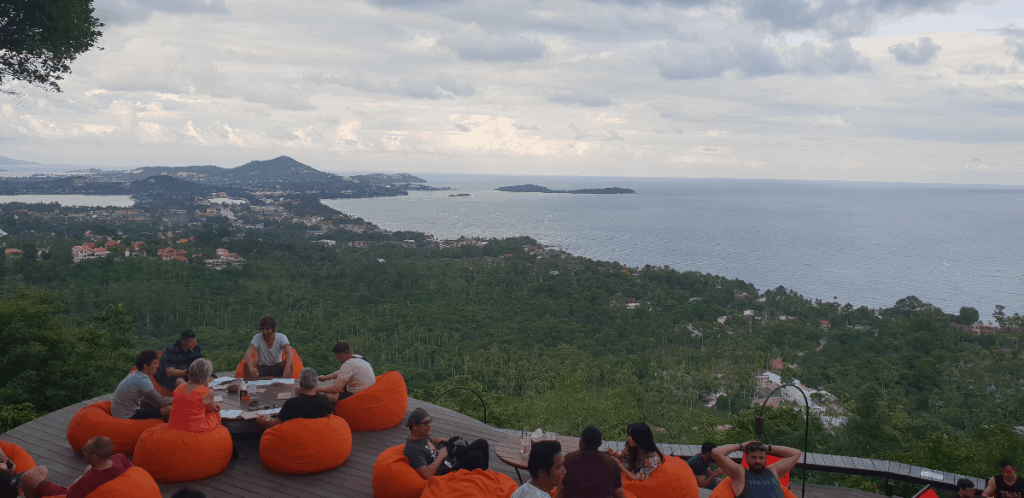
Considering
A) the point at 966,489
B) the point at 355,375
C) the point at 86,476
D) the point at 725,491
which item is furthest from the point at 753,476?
the point at 86,476

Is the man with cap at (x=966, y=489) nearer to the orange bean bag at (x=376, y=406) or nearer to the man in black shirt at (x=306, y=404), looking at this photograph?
the orange bean bag at (x=376, y=406)

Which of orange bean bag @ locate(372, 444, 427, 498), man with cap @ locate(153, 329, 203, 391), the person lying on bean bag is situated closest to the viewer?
orange bean bag @ locate(372, 444, 427, 498)

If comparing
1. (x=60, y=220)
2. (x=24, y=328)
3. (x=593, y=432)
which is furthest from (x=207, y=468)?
(x=60, y=220)

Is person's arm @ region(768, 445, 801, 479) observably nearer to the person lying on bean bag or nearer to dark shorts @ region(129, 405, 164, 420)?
the person lying on bean bag

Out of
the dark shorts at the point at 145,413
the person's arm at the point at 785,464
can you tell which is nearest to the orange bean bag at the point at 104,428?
the dark shorts at the point at 145,413

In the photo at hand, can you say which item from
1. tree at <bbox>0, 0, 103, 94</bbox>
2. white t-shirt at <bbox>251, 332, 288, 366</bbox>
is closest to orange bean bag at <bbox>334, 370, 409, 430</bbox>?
white t-shirt at <bbox>251, 332, 288, 366</bbox>

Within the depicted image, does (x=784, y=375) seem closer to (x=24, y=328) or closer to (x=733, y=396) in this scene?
(x=733, y=396)

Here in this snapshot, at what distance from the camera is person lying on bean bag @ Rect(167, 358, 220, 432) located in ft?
15.6

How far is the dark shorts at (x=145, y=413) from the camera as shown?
17.6ft

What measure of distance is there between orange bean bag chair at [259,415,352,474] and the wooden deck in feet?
0.33

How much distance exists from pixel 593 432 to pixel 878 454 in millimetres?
7862

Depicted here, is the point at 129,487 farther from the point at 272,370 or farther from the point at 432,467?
the point at 272,370

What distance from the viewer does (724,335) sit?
29.8 meters

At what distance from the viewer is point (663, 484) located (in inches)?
171
